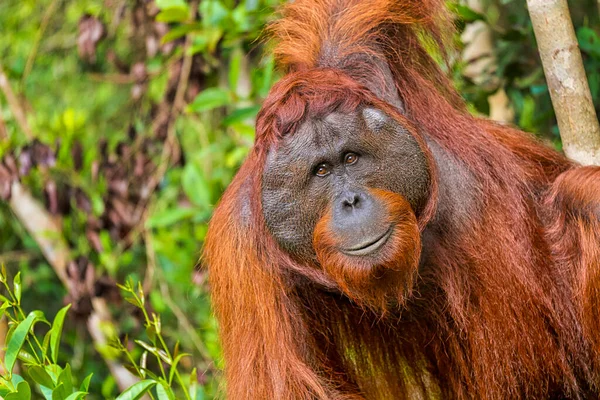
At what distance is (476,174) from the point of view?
3326 mm

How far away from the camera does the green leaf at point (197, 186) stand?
483 centimetres

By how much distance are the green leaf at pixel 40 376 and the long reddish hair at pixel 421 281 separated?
700 millimetres

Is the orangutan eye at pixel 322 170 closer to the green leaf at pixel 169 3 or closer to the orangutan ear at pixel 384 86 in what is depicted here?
the orangutan ear at pixel 384 86

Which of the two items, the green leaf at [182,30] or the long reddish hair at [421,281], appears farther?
the green leaf at [182,30]

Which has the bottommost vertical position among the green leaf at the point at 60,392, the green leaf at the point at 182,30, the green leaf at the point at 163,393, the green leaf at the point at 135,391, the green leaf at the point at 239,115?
the green leaf at the point at 163,393

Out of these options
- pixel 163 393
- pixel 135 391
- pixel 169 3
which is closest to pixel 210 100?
pixel 169 3

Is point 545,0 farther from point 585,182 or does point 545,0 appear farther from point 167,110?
point 167,110

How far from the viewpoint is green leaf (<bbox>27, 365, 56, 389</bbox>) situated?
2.70 m

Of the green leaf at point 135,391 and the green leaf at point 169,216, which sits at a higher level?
the green leaf at point 135,391

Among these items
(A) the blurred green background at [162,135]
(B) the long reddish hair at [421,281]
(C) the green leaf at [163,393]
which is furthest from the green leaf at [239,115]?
(C) the green leaf at [163,393]

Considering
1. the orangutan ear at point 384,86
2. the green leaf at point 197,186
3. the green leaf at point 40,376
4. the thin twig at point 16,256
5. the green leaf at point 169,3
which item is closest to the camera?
the green leaf at point 40,376

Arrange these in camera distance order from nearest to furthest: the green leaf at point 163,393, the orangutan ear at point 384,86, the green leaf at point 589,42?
the green leaf at point 163,393
the orangutan ear at point 384,86
the green leaf at point 589,42

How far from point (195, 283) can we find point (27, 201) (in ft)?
3.63

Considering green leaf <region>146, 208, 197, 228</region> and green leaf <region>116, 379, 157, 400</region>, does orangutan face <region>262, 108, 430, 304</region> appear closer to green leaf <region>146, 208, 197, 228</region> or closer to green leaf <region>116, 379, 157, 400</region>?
green leaf <region>116, 379, 157, 400</region>
